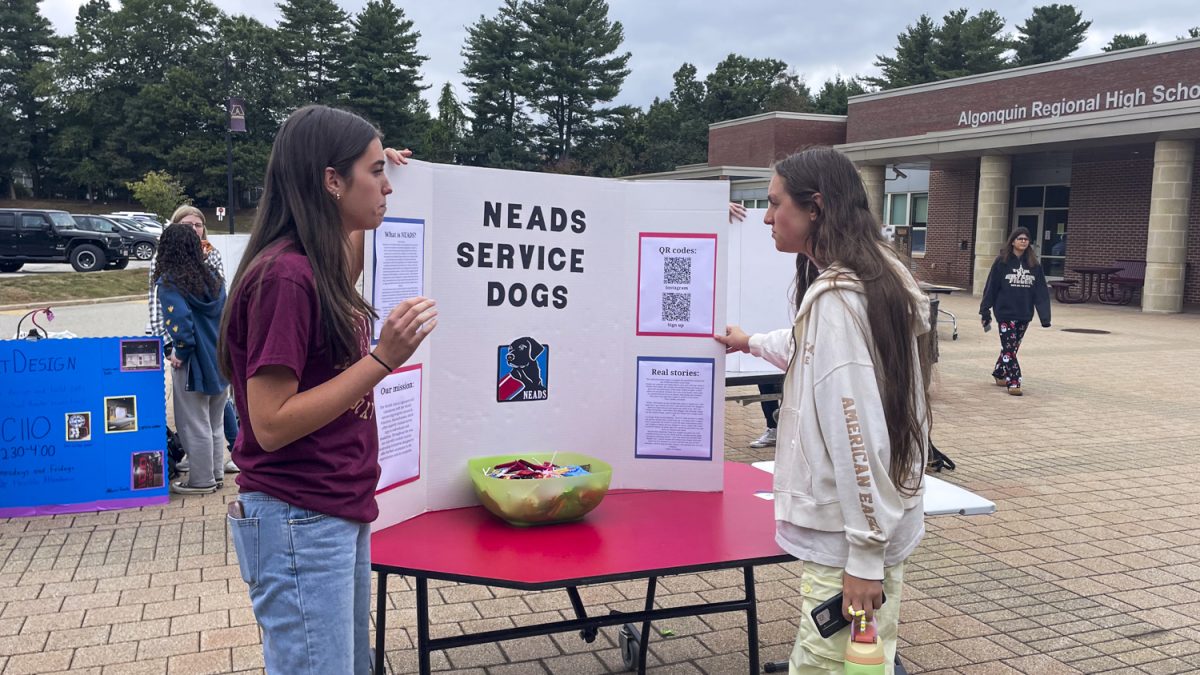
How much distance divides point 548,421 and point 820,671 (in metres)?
1.19

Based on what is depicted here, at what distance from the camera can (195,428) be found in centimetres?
586

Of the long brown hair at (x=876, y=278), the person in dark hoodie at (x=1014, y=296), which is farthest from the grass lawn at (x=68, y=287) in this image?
the long brown hair at (x=876, y=278)

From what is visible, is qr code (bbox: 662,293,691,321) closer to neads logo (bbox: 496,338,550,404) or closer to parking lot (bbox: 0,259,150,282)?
neads logo (bbox: 496,338,550,404)

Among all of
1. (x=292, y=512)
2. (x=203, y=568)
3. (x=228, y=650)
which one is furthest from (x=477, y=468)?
(x=203, y=568)

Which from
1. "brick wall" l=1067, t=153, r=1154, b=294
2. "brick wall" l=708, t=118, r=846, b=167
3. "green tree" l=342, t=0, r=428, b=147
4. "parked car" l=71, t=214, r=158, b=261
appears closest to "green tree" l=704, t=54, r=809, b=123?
"green tree" l=342, t=0, r=428, b=147

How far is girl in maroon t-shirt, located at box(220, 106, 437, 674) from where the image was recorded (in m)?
1.73

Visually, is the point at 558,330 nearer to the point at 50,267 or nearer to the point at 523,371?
the point at 523,371

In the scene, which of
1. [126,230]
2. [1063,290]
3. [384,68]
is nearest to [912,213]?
[1063,290]

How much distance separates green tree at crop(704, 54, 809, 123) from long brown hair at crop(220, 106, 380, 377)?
71.2 metres

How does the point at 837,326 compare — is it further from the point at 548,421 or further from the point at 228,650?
the point at 228,650

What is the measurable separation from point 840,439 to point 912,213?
31.0m

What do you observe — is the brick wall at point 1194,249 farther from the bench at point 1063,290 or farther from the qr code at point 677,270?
the qr code at point 677,270

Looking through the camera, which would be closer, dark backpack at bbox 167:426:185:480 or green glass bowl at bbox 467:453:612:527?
green glass bowl at bbox 467:453:612:527

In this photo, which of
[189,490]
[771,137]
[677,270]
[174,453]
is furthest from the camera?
[771,137]
